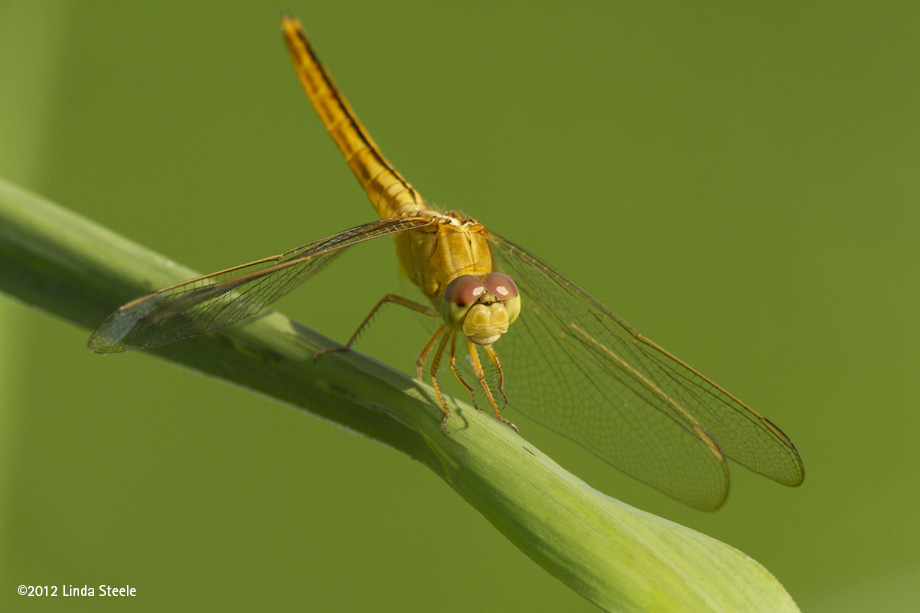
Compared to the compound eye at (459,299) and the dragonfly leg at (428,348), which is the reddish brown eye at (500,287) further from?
the dragonfly leg at (428,348)

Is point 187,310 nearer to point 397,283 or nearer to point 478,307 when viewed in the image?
point 478,307

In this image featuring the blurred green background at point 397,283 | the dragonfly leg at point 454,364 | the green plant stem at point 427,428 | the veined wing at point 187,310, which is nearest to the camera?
the green plant stem at point 427,428

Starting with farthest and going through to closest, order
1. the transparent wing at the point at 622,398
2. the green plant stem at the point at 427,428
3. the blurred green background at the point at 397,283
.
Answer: the blurred green background at the point at 397,283, the transparent wing at the point at 622,398, the green plant stem at the point at 427,428

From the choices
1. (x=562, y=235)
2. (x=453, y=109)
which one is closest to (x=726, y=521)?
(x=562, y=235)

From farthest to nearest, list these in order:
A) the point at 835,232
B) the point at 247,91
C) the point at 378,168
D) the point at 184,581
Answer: the point at 247,91
the point at 835,232
the point at 184,581
the point at 378,168

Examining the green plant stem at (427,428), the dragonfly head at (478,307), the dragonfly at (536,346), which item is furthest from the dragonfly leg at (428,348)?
the green plant stem at (427,428)

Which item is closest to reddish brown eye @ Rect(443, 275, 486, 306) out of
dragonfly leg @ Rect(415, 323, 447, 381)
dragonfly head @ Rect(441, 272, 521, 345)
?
dragonfly head @ Rect(441, 272, 521, 345)

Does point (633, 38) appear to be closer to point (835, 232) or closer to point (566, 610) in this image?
point (835, 232)
